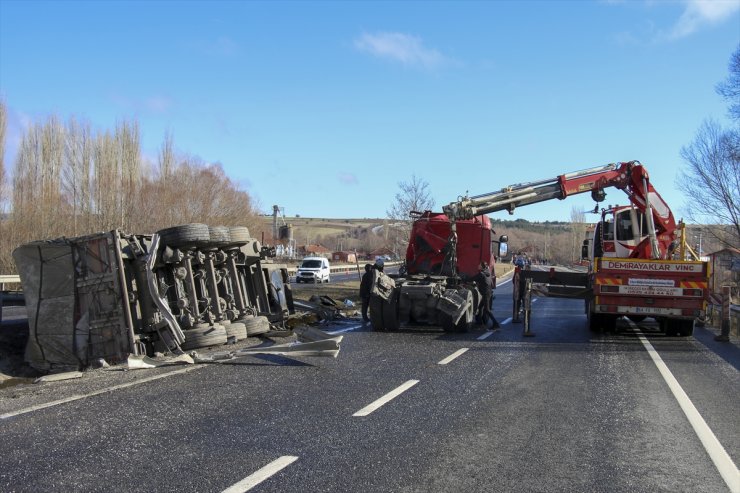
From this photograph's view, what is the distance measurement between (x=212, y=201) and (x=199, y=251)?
1467 inches

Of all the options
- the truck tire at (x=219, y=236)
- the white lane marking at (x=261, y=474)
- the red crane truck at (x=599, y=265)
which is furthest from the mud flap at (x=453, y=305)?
the white lane marking at (x=261, y=474)

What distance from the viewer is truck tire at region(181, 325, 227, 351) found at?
1107 centimetres

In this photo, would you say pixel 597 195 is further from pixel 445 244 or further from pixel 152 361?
pixel 152 361

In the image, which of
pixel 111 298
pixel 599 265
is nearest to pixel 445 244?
pixel 599 265

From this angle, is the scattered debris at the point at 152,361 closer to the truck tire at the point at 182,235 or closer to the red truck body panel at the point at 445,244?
the truck tire at the point at 182,235

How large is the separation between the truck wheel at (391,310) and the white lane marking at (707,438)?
21.1 feet

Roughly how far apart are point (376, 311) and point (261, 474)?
409 inches

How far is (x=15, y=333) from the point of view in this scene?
13.3 m

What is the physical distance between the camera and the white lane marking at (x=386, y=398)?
23.5 ft

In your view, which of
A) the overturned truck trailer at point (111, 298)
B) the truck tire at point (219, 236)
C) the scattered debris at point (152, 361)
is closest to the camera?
the scattered debris at point (152, 361)

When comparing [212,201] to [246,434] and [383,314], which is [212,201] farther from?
[246,434]

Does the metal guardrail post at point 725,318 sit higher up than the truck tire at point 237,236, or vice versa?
the truck tire at point 237,236

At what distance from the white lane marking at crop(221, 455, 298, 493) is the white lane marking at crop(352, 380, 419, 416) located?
170 centimetres

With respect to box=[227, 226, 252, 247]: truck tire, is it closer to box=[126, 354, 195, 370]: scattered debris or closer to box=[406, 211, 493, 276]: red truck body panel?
box=[126, 354, 195, 370]: scattered debris
